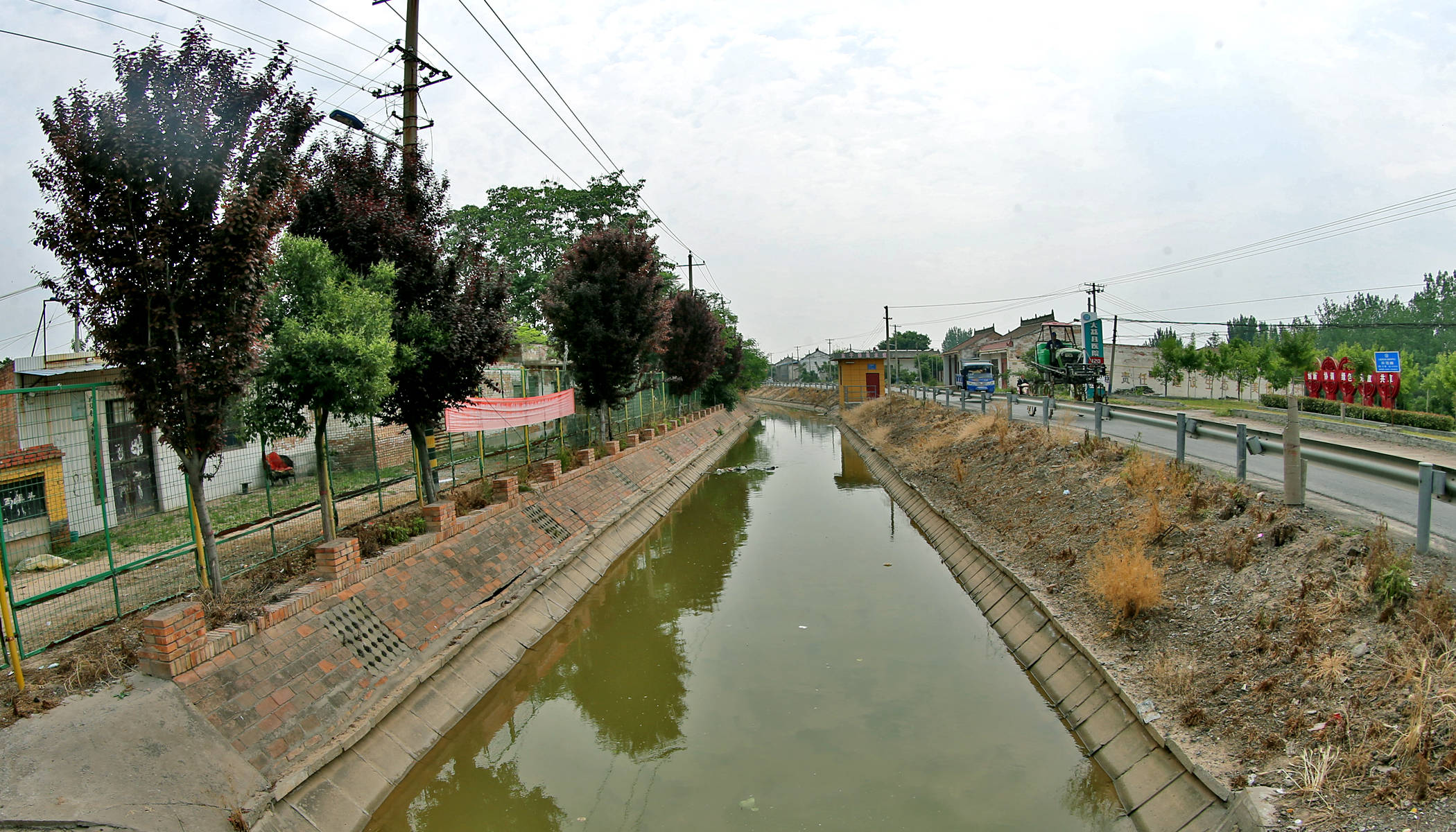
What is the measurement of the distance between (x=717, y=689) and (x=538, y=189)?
96.5 feet

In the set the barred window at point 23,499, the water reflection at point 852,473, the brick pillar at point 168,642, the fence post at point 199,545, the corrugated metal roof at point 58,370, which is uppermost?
the corrugated metal roof at point 58,370

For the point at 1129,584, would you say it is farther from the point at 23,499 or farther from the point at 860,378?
the point at 860,378

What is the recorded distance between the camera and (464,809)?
20.7 feet

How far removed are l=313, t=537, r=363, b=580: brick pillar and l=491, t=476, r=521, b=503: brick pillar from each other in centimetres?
402

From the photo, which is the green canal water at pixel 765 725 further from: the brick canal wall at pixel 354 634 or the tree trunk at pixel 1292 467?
the tree trunk at pixel 1292 467

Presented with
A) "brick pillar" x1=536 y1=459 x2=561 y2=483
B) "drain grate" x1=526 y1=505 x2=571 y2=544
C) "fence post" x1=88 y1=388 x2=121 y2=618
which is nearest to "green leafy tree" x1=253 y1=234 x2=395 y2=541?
"fence post" x1=88 y1=388 x2=121 y2=618

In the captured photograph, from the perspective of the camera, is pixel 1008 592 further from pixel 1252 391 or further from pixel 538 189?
pixel 1252 391

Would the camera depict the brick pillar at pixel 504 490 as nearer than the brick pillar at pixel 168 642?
No

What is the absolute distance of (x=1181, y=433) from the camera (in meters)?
9.95

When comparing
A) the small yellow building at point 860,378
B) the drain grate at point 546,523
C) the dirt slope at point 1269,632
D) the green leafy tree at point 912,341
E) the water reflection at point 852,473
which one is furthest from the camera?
the green leafy tree at point 912,341

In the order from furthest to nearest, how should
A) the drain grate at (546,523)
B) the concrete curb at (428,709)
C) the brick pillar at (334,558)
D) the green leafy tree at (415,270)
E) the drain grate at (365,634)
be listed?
the drain grate at (546,523)
the green leafy tree at (415,270)
the brick pillar at (334,558)
the drain grate at (365,634)
the concrete curb at (428,709)

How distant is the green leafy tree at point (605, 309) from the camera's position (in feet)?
60.0

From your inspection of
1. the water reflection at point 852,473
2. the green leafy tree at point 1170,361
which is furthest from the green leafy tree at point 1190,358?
the water reflection at point 852,473

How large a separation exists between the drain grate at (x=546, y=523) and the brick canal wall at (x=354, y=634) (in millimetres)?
25
